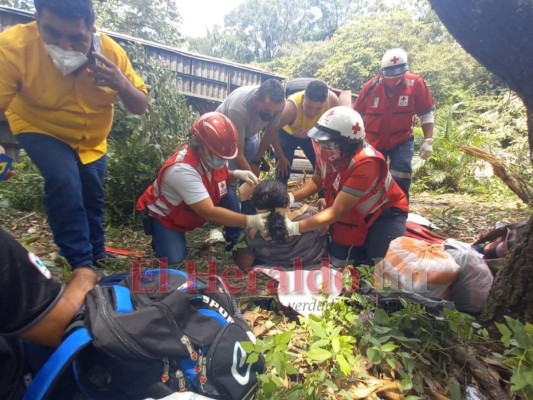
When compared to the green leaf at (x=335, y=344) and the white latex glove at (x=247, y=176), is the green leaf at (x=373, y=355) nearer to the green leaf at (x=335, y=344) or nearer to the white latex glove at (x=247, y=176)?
the green leaf at (x=335, y=344)

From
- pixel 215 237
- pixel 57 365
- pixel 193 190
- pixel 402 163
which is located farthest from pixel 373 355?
pixel 402 163

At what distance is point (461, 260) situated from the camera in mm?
2225

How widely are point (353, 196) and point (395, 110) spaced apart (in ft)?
5.85

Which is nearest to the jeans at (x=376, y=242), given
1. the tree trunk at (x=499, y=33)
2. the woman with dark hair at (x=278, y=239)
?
the woman with dark hair at (x=278, y=239)

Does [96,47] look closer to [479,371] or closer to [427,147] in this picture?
[479,371]

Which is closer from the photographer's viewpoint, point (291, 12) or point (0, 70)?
point (0, 70)

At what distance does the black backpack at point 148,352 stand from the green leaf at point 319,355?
197 mm

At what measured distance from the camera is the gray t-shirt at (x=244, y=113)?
3.63m

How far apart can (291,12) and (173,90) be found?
138 feet

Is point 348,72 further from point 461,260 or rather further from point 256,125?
point 461,260

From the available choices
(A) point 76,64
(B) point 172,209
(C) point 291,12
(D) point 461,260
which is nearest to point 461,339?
(D) point 461,260

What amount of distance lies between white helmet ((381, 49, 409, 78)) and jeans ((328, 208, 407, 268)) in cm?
174

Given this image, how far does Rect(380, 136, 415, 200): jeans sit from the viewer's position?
4043mm

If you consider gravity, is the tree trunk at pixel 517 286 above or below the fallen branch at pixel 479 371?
above
